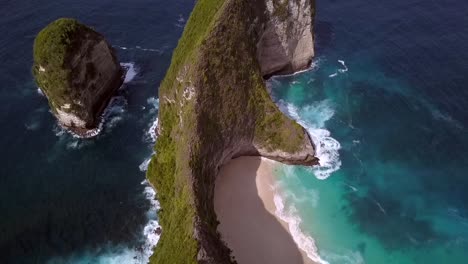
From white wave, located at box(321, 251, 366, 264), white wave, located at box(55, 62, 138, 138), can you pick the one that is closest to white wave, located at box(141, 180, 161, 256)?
white wave, located at box(55, 62, 138, 138)

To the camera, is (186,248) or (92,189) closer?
(186,248)

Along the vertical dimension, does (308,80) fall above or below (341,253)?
above

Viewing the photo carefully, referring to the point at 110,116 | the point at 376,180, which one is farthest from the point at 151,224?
the point at 376,180

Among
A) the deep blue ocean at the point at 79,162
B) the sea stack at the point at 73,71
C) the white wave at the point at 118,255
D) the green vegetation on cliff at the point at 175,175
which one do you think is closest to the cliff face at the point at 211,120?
the green vegetation on cliff at the point at 175,175

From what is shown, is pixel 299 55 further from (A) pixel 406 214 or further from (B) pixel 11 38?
(B) pixel 11 38

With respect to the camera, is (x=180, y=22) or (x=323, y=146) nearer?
(x=323, y=146)

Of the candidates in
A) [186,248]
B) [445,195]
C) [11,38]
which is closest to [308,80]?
[445,195]

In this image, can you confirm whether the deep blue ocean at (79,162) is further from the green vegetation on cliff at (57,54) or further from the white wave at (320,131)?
the white wave at (320,131)

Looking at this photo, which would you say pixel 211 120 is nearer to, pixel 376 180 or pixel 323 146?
pixel 323 146
